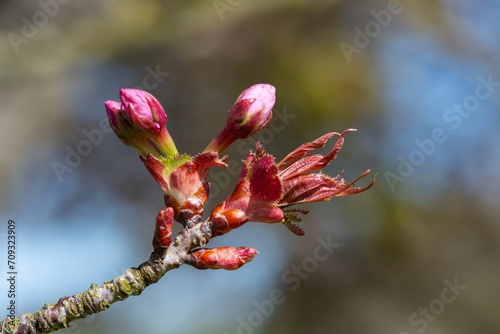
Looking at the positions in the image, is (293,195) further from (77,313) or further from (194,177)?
(77,313)

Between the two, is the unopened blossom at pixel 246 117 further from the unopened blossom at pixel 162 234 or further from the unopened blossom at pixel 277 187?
the unopened blossom at pixel 162 234

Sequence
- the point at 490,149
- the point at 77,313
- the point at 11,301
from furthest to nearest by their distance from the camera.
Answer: the point at 490,149
the point at 11,301
the point at 77,313

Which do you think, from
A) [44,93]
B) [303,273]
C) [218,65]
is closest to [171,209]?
[44,93]

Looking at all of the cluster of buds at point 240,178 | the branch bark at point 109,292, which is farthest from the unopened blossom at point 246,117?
the branch bark at point 109,292

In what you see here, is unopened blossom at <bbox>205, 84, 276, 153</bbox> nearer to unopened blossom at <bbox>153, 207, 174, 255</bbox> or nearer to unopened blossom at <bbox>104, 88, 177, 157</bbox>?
unopened blossom at <bbox>104, 88, 177, 157</bbox>

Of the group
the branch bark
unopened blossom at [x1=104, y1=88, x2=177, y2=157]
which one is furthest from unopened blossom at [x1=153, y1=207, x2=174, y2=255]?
unopened blossom at [x1=104, y1=88, x2=177, y2=157]
